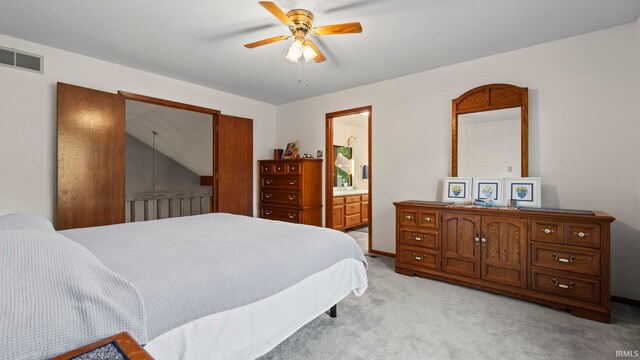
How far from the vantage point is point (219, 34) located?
2648 mm

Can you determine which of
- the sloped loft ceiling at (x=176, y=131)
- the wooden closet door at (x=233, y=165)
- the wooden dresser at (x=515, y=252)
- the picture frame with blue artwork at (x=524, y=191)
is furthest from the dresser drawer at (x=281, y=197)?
the picture frame with blue artwork at (x=524, y=191)

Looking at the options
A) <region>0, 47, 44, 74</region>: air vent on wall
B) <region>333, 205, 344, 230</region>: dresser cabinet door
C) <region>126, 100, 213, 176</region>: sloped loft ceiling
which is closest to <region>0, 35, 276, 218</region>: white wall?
<region>0, 47, 44, 74</region>: air vent on wall

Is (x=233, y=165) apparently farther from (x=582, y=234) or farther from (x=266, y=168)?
(x=582, y=234)

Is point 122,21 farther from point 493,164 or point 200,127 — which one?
point 493,164

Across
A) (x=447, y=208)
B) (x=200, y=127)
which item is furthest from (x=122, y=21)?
(x=447, y=208)

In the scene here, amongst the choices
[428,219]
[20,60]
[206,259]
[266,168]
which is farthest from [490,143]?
[20,60]

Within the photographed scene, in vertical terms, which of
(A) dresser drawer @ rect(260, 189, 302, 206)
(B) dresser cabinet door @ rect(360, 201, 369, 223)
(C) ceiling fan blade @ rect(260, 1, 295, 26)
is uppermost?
(C) ceiling fan blade @ rect(260, 1, 295, 26)

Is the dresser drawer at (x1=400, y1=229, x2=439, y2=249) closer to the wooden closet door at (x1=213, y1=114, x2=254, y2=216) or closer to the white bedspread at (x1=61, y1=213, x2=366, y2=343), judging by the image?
the white bedspread at (x1=61, y1=213, x2=366, y2=343)

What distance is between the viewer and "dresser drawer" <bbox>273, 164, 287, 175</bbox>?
4559 millimetres

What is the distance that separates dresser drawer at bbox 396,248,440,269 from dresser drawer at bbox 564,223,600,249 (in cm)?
112

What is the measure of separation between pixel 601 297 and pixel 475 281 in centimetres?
89

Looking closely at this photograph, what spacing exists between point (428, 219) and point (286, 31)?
2405 millimetres

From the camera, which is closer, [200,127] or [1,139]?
[1,139]

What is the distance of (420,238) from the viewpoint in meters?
3.16
